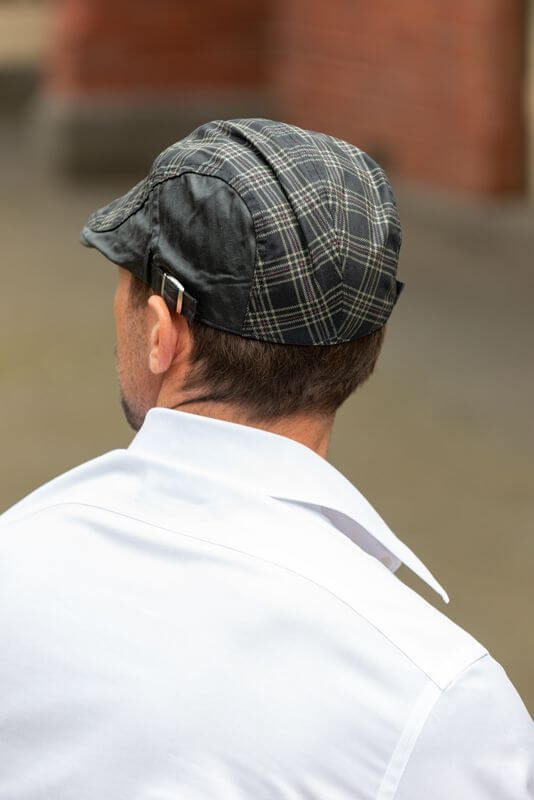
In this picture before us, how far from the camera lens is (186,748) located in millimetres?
1291

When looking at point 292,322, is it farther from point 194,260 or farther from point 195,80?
point 195,80

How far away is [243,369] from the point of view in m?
1.55

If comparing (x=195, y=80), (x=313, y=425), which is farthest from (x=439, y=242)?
(x=313, y=425)

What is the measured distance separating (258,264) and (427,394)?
5.25 metres

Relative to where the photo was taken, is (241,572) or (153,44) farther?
(153,44)

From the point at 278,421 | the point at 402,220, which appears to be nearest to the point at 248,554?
the point at 278,421

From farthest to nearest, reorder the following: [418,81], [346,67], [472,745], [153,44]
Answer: [153,44] < [346,67] < [418,81] < [472,745]

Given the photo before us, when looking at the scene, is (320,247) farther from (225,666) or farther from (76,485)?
(225,666)

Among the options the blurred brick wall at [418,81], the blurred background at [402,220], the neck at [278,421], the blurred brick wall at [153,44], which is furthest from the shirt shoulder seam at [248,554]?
the blurred brick wall at [153,44]

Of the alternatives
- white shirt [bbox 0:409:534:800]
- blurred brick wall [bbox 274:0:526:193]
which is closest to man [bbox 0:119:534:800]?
white shirt [bbox 0:409:534:800]

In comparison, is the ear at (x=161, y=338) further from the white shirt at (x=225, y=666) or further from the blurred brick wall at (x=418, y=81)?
the blurred brick wall at (x=418, y=81)

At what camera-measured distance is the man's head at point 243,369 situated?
1547 millimetres

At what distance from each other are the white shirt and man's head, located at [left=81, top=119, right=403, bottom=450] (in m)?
0.19

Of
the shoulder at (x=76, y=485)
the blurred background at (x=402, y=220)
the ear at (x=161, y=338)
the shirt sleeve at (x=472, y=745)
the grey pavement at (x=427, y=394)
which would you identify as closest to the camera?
the shirt sleeve at (x=472, y=745)
